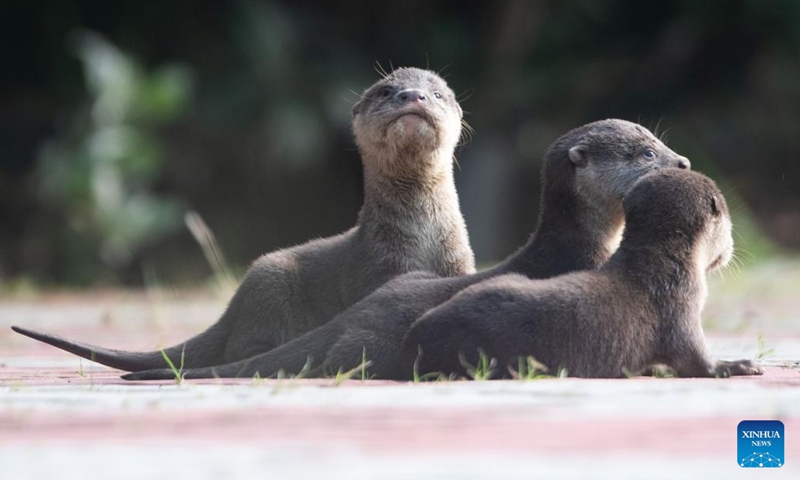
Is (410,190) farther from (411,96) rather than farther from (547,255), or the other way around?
(547,255)

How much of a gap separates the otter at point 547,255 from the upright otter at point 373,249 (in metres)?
0.36

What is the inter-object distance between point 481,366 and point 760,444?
1.11 m

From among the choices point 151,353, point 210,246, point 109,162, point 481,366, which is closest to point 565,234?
point 481,366

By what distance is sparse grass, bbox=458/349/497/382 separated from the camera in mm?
3379

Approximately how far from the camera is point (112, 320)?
6961mm

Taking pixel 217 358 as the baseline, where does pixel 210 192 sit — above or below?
above

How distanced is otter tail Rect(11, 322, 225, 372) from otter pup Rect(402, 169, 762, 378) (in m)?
1.07

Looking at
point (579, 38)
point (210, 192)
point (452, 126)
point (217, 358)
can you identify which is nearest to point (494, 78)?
point (579, 38)

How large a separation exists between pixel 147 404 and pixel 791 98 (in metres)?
10.3

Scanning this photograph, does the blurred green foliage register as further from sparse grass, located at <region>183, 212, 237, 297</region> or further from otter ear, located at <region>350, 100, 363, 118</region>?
A: otter ear, located at <region>350, 100, 363, 118</region>

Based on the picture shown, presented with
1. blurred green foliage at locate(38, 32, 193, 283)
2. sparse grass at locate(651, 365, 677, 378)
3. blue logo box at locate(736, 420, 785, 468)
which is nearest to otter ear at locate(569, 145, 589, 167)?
sparse grass at locate(651, 365, 677, 378)

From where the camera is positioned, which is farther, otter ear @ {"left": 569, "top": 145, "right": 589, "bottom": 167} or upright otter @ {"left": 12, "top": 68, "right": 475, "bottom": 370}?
otter ear @ {"left": 569, "top": 145, "right": 589, "bottom": 167}

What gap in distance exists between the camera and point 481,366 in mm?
3420

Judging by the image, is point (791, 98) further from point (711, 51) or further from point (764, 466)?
point (764, 466)
